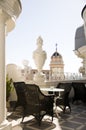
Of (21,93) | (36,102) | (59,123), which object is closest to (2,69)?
(36,102)

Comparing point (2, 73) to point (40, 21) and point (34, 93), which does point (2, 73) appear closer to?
point (34, 93)

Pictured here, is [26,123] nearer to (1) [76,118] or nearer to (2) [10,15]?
(1) [76,118]

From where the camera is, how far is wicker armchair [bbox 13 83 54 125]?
502 cm

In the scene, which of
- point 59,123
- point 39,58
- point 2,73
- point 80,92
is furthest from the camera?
point 80,92

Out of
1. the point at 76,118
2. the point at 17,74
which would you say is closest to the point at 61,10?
the point at 17,74

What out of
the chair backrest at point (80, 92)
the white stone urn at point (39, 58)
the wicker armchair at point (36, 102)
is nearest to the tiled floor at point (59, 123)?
the wicker armchair at point (36, 102)

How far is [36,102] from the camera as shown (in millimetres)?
5059

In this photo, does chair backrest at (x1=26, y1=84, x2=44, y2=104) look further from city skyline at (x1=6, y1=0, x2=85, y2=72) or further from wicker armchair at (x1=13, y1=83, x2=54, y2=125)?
city skyline at (x1=6, y1=0, x2=85, y2=72)

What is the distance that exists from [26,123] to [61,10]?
528 cm

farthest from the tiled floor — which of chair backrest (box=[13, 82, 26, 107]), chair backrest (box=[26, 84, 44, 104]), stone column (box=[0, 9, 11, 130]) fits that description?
stone column (box=[0, 9, 11, 130])

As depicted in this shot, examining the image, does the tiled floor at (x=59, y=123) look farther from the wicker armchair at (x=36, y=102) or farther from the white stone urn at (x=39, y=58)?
the white stone urn at (x=39, y=58)

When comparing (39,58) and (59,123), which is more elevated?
(39,58)

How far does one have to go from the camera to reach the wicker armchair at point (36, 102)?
5016mm

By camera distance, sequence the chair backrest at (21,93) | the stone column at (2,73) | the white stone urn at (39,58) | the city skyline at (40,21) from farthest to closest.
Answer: the white stone urn at (39,58), the city skyline at (40,21), the chair backrest at (21,93), the stone column at (2,73)
